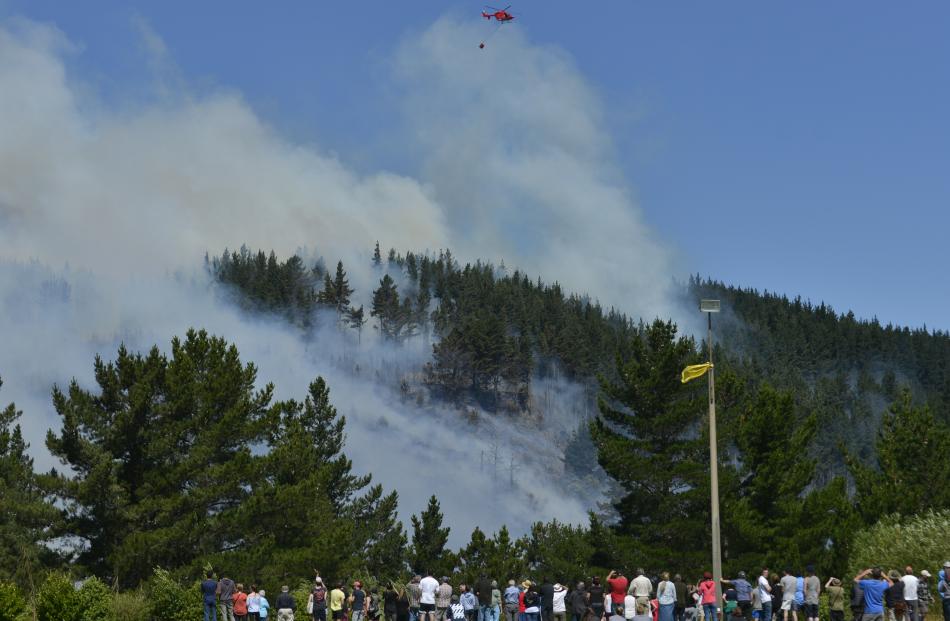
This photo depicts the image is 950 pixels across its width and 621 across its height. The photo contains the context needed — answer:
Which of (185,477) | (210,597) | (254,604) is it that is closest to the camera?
(210,597)

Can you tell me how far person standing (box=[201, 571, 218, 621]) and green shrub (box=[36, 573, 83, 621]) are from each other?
4.02m

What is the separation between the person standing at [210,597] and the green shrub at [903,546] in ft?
77.2

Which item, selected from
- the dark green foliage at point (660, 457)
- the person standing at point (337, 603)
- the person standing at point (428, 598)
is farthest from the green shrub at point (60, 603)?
the dark green foliage at point (660, 457)

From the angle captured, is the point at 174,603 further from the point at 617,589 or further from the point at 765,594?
the point at 765,594

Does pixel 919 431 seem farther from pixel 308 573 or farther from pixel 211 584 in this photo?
pixel 211 584

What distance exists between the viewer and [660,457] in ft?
163

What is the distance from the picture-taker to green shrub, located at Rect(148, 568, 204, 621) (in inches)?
→ 1336

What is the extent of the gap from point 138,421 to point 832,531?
30.6m

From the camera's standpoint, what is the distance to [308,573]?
155 ft

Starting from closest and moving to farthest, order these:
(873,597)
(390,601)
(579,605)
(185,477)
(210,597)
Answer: (873,597), (579,605), (390,601), (210,597), (185,477)

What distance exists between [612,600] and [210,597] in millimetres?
11276

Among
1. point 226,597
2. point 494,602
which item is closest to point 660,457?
point 494,602

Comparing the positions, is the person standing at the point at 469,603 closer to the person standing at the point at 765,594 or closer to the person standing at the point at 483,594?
the person standing at the point at 483,594

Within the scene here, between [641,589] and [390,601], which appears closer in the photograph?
[641,589]
